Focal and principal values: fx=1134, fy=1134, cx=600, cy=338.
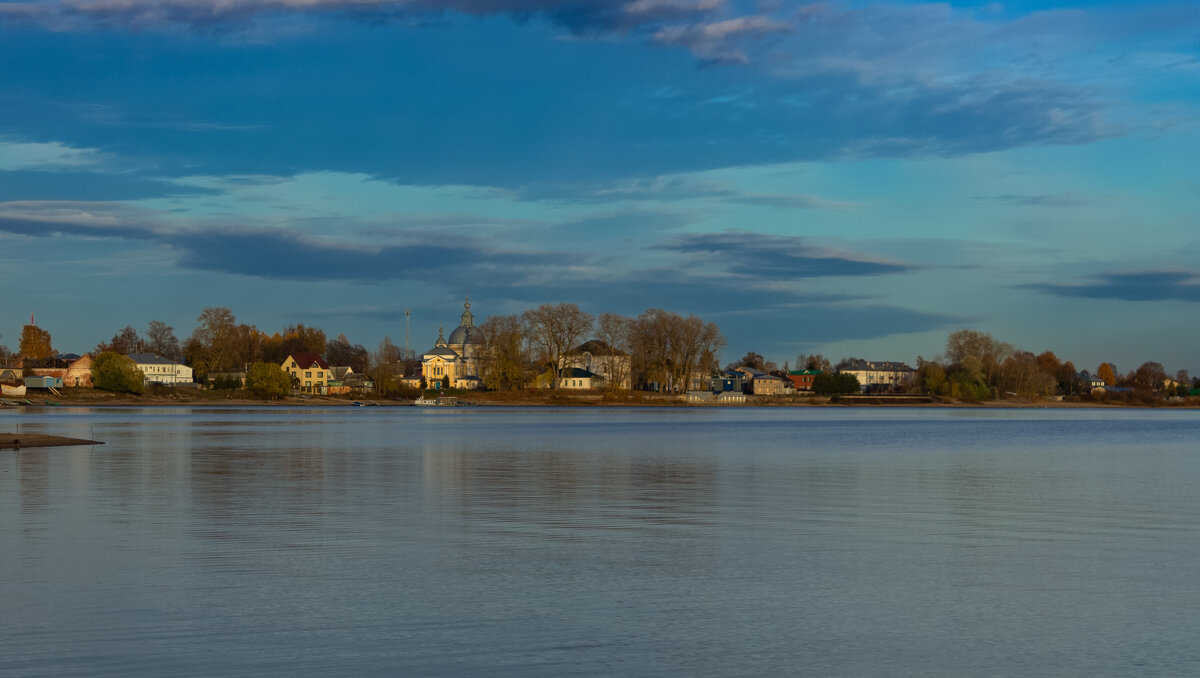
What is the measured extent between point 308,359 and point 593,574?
164282 mm

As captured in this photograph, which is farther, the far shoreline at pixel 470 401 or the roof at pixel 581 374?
the roof at pixel 581 374

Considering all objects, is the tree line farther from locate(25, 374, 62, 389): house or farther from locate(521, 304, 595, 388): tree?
locate(25, 374, 62, 389): house

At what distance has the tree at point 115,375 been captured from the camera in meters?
123

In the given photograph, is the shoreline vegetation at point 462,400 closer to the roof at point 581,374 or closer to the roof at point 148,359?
the roof at point 581,374

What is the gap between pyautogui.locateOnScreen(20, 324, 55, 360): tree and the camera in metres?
173

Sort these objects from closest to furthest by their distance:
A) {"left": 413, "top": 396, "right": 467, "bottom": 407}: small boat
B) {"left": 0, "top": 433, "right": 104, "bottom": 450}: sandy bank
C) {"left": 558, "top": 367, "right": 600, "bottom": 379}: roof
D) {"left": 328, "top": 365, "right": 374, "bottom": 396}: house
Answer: {"left": 0, "top": 433, "right": 104, "bottom": 450}: sandy bank → {"left": 413, "top": 396, "right": 467, "bottom": 407}: small boat → {"left": 328, "top": 365, "right": 374, "bottom": 396}: house → {"left": 558, "top": 367, "right": 600, "bottom": 379}: roof

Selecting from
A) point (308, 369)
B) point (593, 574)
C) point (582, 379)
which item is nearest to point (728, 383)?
point (582, 379)

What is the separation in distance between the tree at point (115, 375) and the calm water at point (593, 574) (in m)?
103

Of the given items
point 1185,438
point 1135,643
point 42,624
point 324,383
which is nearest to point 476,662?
point 42,624

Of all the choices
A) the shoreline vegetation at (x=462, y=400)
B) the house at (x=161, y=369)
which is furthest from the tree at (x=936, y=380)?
the house at (x=161, y=369)

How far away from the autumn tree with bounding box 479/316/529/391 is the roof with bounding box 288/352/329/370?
52.7m

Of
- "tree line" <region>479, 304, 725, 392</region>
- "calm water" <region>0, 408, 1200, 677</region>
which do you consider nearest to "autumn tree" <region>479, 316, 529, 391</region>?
"tree line" <region>479, 304, 725, 392</region>

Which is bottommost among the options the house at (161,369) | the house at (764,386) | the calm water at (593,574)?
the calm water at (593,574)

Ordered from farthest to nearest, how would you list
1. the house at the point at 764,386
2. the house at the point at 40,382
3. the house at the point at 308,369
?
the house at the point at 764,386, the house at the point at 308,369, the house at the point at 40,382
